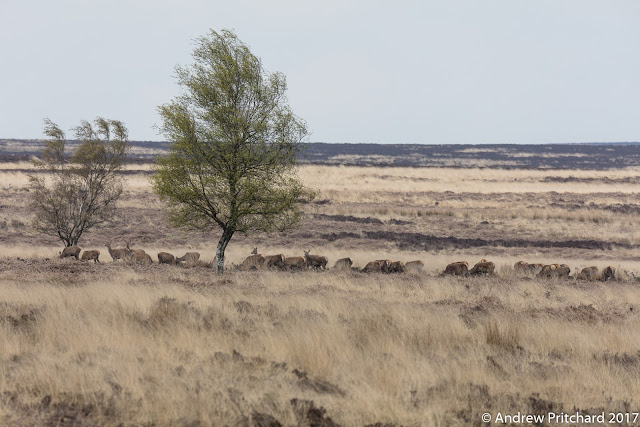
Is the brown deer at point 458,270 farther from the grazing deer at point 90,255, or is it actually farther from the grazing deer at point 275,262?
the grazing deer at point 90,255

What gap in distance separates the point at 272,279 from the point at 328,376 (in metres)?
9.78

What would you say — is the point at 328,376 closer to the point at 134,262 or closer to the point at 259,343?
the point at 259,343

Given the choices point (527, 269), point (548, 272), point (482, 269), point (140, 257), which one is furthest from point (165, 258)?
point (548, 272)

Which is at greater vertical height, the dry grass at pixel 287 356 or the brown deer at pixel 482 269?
the dry grass at pixel 287 356

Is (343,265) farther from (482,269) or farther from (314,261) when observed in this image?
(482,269)

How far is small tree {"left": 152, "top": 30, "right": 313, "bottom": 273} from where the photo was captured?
19.0 meters

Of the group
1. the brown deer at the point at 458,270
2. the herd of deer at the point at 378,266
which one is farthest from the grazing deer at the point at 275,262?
the brown deer at the point at 458,270

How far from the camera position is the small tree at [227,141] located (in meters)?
19.0

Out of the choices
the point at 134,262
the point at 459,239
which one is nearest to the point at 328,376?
the point at 134,262

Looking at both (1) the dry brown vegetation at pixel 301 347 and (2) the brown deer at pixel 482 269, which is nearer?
(1) the dry brown vegetation at pixel 301 347

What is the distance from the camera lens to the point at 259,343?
8.77 meters

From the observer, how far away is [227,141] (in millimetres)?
19250

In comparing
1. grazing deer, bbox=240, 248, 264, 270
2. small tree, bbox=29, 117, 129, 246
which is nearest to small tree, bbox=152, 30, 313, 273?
grazing deer, bbox=240, 248, 264, 270

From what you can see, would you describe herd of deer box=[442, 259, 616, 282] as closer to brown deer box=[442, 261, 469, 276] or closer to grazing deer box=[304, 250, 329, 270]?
brown deer box=[442, 261, 469, 276]
